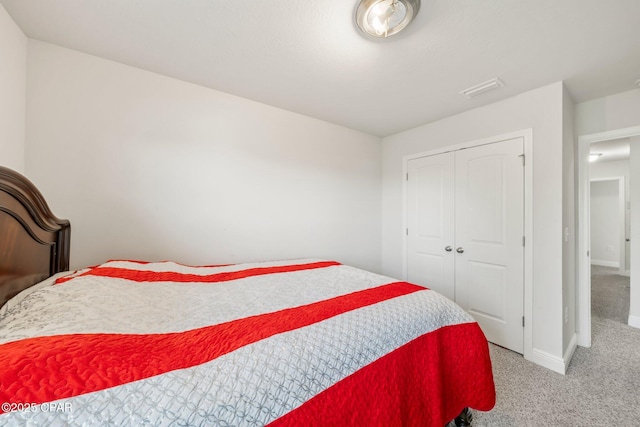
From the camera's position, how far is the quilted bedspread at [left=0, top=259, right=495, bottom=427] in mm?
583

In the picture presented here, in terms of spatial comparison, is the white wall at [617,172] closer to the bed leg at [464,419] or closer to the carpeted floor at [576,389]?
the carpeted floor at [576,389]

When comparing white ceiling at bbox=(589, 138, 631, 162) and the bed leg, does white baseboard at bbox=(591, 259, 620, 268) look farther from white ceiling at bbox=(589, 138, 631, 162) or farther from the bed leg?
the bed leg

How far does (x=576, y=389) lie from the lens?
5.58 ft

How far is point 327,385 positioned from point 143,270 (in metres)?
1.32

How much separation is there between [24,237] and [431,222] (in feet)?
10.7

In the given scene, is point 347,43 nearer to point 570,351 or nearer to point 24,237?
point 24,237

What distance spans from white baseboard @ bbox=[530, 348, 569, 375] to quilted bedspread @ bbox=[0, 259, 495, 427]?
48.6 inches

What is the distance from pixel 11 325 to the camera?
785 millimetres

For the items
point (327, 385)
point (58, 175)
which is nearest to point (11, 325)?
point (327, 385)

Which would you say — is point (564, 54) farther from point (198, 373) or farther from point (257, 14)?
point (198, 373)

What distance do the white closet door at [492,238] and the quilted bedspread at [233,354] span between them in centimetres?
129

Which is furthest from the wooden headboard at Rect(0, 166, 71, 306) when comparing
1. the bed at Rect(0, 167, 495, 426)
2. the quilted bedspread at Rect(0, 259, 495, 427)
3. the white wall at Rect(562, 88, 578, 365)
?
the white wall at Rect(562, 88, 578, 365)

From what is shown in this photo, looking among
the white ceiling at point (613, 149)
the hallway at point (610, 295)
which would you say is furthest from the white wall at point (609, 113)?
the white ceiling at point (613, 149)

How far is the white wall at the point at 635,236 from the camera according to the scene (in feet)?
8.63
